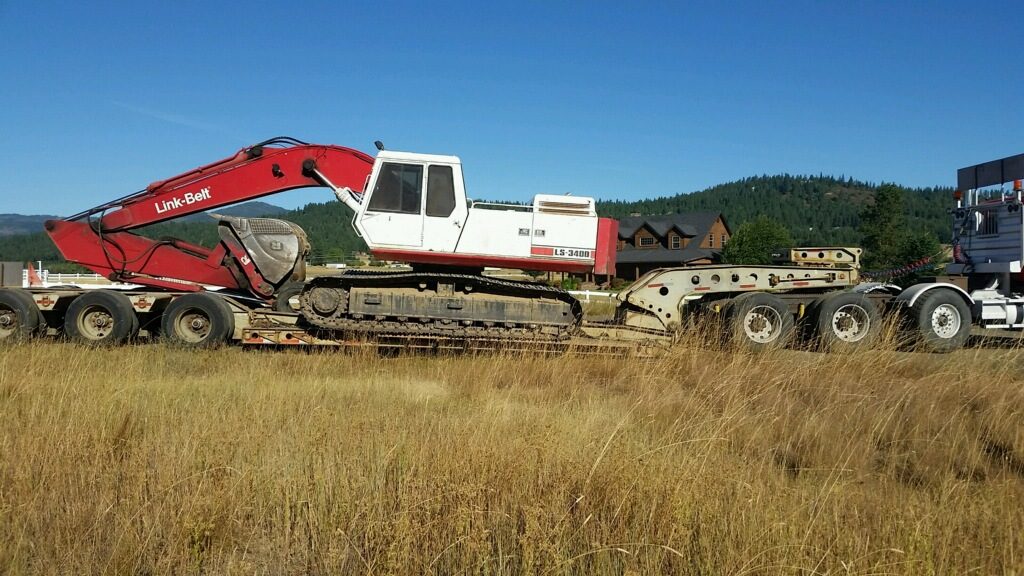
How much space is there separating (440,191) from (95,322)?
606 cm

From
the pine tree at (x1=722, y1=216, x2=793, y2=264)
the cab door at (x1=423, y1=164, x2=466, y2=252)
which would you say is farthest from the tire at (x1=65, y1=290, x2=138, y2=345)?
the pine tree at (x1=722, y1=216, x2=793, y2=264)

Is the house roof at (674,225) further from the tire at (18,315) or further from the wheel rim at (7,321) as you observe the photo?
the wheel rim at (7,321)

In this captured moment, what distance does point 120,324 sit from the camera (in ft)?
33.8

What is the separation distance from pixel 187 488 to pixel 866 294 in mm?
10583

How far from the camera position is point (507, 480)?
3.86 meters

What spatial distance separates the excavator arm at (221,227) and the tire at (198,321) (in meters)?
1.28

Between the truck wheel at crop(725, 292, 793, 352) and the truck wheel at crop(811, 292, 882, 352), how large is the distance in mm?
483

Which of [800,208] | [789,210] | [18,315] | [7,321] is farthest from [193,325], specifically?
[800,208]

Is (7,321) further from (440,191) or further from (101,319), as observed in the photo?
(440,191)

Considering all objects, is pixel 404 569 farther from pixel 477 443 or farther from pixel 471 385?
pixel 471 385

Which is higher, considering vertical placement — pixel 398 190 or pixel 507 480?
pixel 398 190

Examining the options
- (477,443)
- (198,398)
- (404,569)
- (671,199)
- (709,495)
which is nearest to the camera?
(404,569)

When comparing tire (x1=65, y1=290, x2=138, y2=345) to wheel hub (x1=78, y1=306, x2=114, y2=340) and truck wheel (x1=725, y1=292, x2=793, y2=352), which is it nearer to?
wheel hub (x1=78, y1=306, x2=114, y2=340)

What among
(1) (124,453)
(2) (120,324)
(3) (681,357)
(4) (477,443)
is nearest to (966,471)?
(4) (477,443)
